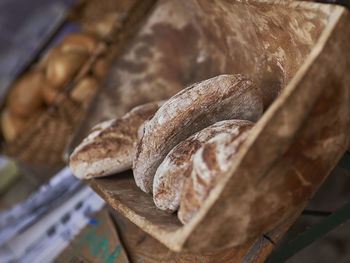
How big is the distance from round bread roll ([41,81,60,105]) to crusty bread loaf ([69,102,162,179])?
33.3 inches

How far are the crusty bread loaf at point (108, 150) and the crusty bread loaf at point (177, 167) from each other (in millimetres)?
168

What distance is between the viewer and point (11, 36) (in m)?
1.77

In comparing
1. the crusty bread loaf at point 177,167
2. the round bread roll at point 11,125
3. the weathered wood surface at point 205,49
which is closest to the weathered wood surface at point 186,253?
the crusty bread loaf at point 177,167

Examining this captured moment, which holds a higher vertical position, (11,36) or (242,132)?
(11,36)

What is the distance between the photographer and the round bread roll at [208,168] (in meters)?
0.46

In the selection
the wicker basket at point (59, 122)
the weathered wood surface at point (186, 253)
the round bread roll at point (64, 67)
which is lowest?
the weathered wood surface at point (186, 253)

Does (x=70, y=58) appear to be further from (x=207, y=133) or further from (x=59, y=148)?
(x=207, y=133)

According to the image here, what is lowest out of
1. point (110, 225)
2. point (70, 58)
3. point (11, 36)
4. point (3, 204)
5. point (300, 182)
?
point (3, 204)

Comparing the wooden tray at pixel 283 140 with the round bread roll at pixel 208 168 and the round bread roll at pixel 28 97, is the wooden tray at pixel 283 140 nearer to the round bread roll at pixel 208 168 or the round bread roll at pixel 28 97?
the round bread roll at pixel 208 168

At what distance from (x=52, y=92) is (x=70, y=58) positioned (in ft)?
0.55

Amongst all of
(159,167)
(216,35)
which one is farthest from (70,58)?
(159,167)

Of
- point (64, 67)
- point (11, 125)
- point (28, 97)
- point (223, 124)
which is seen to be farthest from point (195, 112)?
point (11, 125)

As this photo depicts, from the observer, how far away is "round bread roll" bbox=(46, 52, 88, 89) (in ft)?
4.90

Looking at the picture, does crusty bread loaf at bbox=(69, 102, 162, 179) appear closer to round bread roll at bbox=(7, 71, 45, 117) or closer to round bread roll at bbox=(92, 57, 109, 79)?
round bread roll at bbox=(92, 57, 109, 79)
